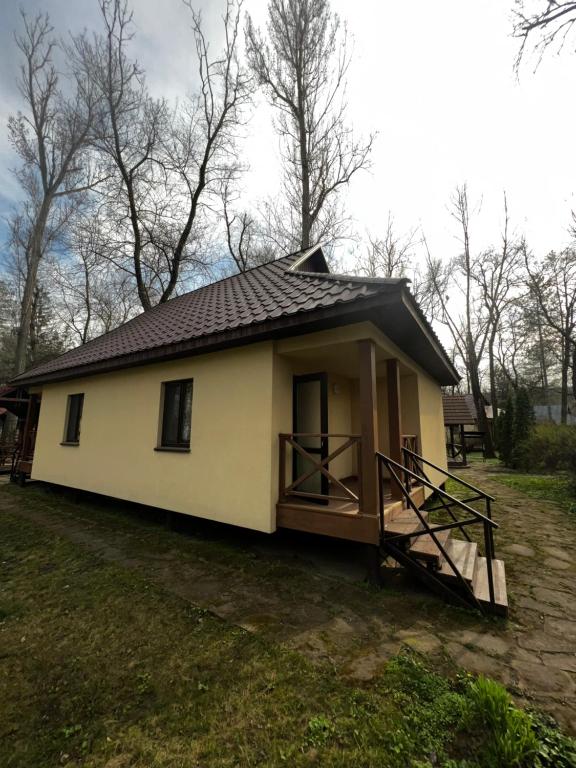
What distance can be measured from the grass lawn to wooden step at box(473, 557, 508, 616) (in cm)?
106

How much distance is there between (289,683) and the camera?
7.73ft

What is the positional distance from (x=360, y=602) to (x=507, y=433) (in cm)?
1552

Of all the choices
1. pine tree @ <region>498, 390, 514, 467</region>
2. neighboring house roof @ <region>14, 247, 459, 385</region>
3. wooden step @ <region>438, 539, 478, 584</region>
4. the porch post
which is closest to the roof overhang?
neighboring house roof @ <region>14, 247, 459, 385</region>

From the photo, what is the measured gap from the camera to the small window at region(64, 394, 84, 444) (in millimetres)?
7984

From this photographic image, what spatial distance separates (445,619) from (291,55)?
17819 millimetres

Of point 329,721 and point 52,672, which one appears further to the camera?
point 52,672

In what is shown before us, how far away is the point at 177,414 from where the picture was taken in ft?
18.7

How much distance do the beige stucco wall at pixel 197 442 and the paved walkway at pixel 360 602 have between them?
590 mm

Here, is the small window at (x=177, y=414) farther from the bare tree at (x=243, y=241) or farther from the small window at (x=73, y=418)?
the bare tree at (x=243, y=241)

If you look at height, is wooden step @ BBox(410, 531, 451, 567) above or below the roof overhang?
below

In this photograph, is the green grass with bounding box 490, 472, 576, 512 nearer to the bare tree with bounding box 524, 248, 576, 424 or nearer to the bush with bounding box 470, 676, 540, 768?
the bush with bounding box 470, 676, 540, 768

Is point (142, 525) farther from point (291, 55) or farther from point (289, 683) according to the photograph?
point (291, 55)

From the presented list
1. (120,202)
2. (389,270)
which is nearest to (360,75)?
(389,270)

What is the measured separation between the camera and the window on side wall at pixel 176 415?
18.0 ft
